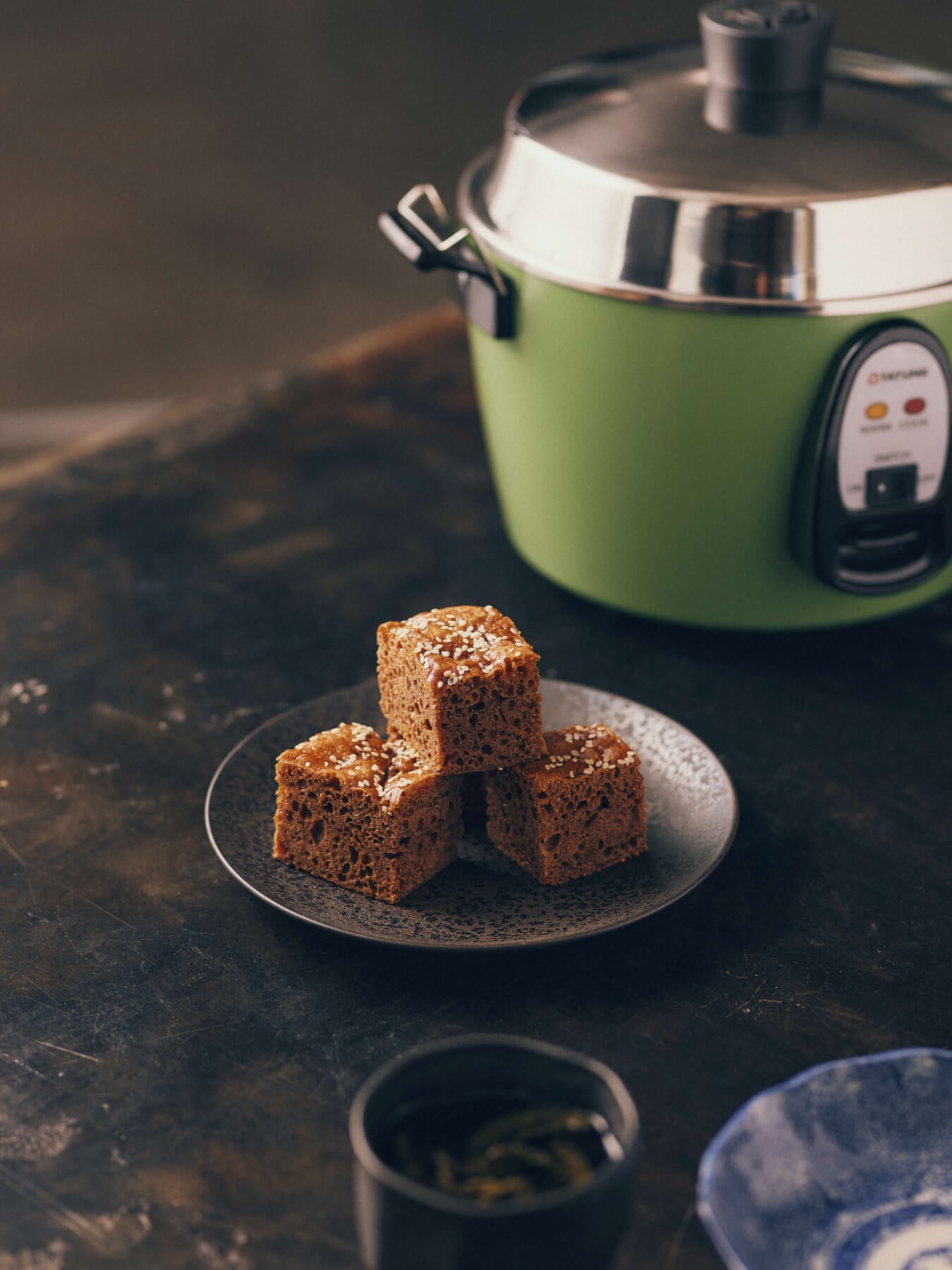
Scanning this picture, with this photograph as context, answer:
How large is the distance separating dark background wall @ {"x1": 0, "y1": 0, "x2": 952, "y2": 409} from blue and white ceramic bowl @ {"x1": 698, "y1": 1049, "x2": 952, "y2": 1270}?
3128 millimetres

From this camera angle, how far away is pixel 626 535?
3.85 ft

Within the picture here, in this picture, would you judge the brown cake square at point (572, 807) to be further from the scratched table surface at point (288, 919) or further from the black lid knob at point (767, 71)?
the black lid knob at point (767, 71)

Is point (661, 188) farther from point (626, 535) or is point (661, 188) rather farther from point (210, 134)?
point (210, 134)

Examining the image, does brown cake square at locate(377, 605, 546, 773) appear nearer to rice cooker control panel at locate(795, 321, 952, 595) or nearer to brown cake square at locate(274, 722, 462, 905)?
brown cake square at locate(274, 722, 462, 905)

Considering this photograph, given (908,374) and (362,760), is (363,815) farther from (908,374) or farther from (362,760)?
(908,374)

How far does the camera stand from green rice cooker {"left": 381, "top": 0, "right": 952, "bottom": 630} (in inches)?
40.3

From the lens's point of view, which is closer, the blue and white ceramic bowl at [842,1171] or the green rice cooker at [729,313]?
the blue and white ceramic bowl at [842,1171]

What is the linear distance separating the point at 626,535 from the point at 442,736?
35 cm

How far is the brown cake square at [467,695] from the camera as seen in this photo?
35.0 inches

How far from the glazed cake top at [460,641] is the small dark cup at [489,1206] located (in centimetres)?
33

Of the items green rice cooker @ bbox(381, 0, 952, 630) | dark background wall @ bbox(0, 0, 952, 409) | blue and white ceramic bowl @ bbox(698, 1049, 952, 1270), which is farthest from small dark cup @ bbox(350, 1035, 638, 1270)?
dark background wall @ bbox(0, 0, 952, 409)

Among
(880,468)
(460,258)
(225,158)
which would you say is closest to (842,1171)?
(880,468)

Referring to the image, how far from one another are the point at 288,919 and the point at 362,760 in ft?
0.39

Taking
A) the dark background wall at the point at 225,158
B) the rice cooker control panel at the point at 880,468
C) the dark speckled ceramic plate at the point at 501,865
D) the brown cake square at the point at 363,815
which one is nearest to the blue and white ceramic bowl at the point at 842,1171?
the dark speckled ceramic plate at the point at 501,865
